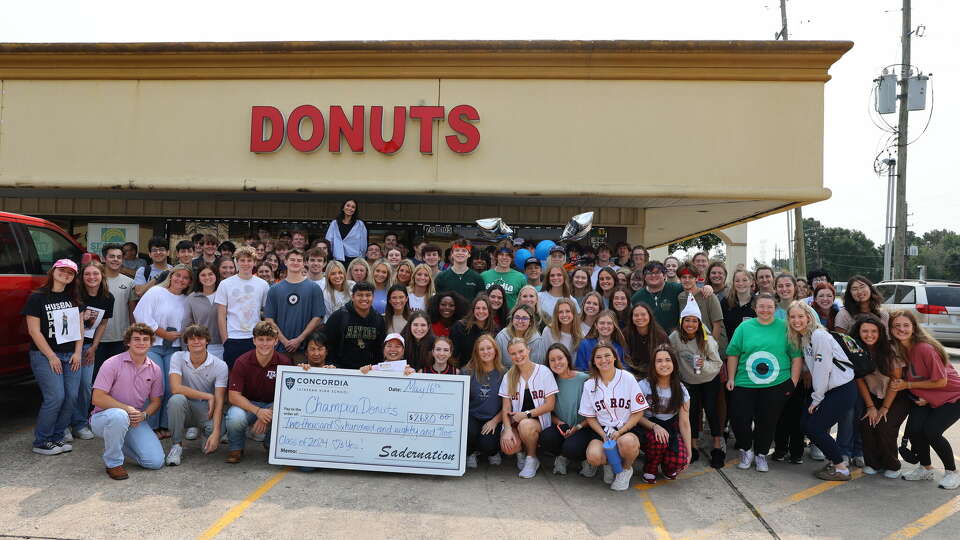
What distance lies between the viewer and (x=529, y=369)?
214 inches

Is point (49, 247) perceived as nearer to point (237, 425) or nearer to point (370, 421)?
point (237, 425)

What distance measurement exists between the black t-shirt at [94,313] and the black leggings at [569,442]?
174 inches

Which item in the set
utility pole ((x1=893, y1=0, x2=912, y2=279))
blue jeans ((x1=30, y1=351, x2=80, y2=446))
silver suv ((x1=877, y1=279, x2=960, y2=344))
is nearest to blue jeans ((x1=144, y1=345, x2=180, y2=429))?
blue jeans ((x1=30, y1=351, x2=80, y2=446))

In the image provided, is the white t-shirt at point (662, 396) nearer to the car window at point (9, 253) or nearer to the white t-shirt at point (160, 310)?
the white t-shirt at point (160, 310)

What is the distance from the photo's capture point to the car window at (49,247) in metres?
6.33

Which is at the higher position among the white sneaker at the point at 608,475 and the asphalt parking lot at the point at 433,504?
the white sneaker at the point at 608,475

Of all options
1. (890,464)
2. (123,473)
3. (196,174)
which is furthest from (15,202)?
(890,464)

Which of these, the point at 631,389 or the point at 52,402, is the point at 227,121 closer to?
the point at 52,402

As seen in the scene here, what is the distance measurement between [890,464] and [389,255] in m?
5.84

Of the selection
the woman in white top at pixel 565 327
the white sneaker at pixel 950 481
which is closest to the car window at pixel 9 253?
the woman in white top at pixel 565 327

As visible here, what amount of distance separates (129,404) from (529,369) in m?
3.52

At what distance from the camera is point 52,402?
217 inches

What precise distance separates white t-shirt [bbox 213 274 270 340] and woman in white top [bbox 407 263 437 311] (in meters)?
1.61

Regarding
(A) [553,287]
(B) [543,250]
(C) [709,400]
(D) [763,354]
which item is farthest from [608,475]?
(B) [543,250]
